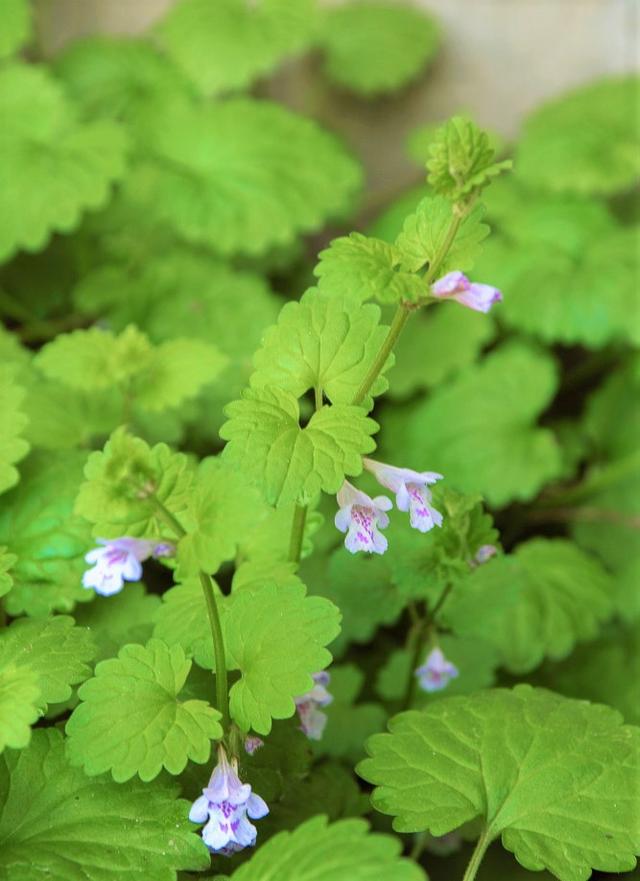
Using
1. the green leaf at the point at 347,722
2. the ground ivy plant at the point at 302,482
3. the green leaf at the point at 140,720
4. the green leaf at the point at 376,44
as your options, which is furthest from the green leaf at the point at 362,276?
the green leaf at the point at 376,44

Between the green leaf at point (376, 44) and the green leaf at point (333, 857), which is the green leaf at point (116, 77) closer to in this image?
the green leaf at point (376, 44)

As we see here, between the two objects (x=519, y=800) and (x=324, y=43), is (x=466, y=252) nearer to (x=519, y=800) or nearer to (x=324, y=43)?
(x=519, y=800)

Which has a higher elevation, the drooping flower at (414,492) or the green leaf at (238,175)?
the drooping flower at (414,492)

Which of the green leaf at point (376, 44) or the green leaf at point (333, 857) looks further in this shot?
the green leaf at point (376, 44)

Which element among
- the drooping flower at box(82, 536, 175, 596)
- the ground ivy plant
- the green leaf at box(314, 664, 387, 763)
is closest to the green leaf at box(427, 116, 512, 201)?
the ground ivy plant

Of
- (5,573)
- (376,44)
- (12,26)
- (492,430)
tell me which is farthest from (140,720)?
(376,44)

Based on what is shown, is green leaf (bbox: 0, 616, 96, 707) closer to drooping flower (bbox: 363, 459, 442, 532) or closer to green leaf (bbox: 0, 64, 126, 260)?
drooping flower (bbox: 363, 459, 442, 532)

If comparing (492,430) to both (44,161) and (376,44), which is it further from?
(376,44)

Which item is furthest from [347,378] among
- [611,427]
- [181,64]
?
[181,64]
